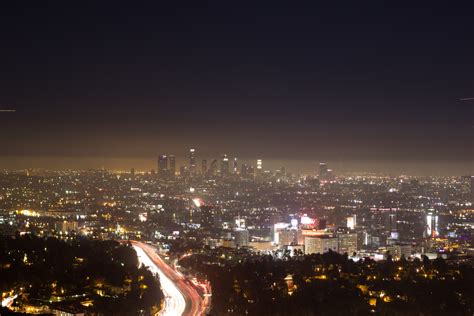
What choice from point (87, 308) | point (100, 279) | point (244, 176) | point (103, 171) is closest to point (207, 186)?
point (244, 176)

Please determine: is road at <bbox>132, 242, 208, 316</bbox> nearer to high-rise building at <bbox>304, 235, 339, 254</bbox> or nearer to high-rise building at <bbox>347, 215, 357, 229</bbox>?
high-rise building at <bbox>304, 235, 339, 254</bbox>

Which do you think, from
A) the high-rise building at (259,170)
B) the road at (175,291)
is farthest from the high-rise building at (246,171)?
the road at (175,291)

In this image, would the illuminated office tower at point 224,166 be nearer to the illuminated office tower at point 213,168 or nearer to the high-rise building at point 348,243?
the illuminated office tower at point 213,168

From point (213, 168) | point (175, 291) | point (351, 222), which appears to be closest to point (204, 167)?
point (213, 168)

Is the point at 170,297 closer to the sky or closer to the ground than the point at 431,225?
closer to the ground

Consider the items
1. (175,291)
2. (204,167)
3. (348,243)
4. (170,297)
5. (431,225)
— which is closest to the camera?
(170,297)

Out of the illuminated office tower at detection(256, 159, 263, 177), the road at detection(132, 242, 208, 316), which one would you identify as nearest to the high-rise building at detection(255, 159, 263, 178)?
the illuminated office tower at detection(256, 159, 263, 177)

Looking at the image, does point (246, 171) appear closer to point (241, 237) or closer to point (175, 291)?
point (241, 237)
